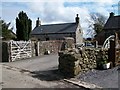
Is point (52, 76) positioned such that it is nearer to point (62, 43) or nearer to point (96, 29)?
point (62, 43)

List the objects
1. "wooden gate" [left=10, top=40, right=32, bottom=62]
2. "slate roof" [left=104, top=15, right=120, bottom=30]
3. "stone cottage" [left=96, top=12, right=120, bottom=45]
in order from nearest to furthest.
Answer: "wooden gate" [left=10, top=40, right=32, bottom=62], "stone cottage" [left=96, top=12, right=120, bottom=45], "slate roof" [left=104, top=15, right=120, bottom=30]

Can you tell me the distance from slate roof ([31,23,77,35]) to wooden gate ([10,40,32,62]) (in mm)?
29538

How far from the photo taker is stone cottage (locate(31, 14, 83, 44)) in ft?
175

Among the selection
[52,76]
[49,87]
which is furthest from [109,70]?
[49,87]

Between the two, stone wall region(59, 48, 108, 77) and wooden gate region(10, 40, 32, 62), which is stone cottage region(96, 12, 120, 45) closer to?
wooden gate region(10, 40, 32, 62)

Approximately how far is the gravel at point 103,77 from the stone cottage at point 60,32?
38.9 meters

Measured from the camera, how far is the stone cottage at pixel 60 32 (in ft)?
175

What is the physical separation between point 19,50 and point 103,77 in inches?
487

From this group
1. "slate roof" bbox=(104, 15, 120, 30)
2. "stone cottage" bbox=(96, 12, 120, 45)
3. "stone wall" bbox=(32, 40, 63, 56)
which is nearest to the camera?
"stone wall" bbox=(32, 40, 63, 56)

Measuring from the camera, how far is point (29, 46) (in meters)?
24.4

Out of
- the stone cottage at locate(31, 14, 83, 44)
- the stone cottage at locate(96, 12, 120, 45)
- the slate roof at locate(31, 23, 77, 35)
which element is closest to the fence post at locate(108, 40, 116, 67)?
the stone cottage at locate(96, 12, 120, 45)

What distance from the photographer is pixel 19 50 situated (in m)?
22.8

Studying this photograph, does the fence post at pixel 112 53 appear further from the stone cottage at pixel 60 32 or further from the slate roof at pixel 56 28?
the slate roof at pixel 56 28

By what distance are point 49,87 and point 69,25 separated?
4645cm
